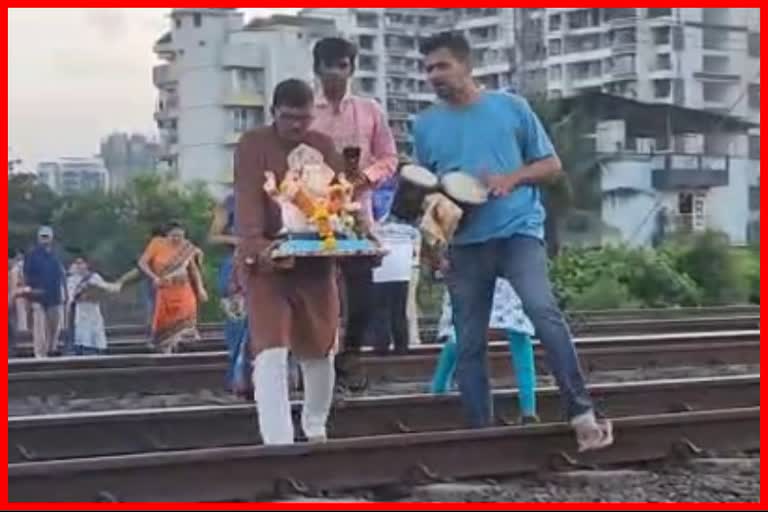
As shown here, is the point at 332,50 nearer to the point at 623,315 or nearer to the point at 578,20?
the point at 623,315

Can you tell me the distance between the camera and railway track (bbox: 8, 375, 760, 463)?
7672 mm

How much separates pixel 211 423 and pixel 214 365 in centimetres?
380

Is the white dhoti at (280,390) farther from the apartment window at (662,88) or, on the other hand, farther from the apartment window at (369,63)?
the apartment window at (662,88)

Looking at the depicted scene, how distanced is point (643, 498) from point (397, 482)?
→ 0.93 metres

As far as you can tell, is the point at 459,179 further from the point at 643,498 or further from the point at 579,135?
the point at 579,135

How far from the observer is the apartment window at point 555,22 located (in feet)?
329

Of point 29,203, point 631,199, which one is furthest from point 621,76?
point 29,203

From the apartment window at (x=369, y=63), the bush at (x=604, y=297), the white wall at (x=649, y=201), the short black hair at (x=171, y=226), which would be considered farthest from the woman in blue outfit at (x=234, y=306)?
the apartment window at (x=369, y=63)

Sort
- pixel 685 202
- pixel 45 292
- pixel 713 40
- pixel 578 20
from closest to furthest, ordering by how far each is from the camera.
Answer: pixel 45 292, pixel 685 202, pixel 713 40, pixel 578 20

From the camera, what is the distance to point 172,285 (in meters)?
14.3

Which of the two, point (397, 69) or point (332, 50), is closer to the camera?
point (332, 50)

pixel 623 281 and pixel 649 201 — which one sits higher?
pixel 649 201

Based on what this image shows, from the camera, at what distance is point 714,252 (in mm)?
32531

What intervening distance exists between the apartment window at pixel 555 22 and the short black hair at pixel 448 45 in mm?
93601
